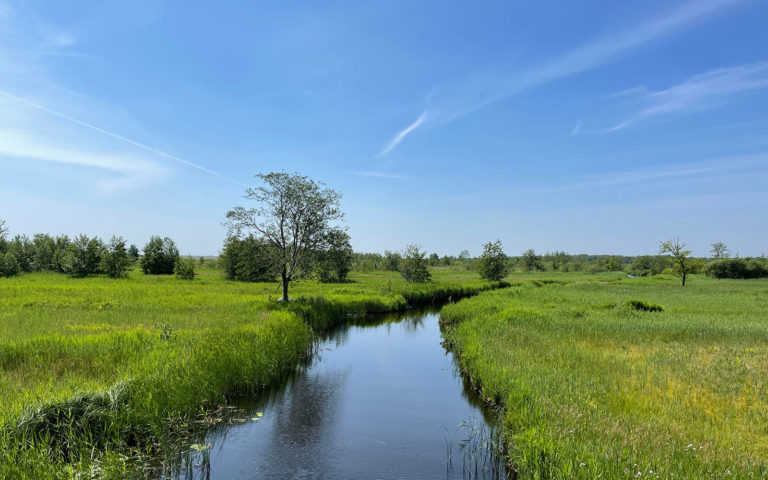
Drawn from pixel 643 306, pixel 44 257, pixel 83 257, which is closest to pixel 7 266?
pixel 83 257

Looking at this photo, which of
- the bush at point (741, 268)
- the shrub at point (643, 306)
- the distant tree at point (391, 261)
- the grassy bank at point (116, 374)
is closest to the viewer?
the grassy bank at point (116, 374)

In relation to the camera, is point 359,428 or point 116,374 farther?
point 359,428

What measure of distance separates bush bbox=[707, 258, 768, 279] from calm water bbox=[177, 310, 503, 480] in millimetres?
91067

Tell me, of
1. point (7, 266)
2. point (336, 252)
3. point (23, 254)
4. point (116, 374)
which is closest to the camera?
point (116, 374)

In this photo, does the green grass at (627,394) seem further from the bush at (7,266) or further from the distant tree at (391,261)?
the distant tree at (391,261)

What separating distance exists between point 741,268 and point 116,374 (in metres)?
106

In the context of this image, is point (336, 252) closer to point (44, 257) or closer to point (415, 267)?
point (415, 267)

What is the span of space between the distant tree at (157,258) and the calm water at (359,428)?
64.0m

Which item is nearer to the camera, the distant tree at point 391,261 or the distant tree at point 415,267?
the distant tree at point 415,267

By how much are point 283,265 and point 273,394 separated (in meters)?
16.3

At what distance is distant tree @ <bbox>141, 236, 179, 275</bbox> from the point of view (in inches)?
2815

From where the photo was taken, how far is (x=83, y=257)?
191ft

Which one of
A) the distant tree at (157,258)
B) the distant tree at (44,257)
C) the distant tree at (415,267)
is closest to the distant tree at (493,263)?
the distant tree at (415,267)

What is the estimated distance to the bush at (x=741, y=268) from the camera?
79.4 meters
